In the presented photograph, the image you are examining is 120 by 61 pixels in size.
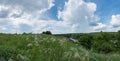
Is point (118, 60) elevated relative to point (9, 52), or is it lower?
lower

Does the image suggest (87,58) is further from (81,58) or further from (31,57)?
(31,57)

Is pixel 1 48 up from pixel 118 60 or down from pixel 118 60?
up

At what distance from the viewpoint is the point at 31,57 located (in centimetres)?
648

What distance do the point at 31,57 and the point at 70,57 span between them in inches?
41.2

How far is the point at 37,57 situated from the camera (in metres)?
6.54

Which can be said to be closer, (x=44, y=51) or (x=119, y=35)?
(x=44, y=51)

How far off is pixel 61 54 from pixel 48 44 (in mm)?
2024

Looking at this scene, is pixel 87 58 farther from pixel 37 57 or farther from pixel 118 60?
pixel 118 60

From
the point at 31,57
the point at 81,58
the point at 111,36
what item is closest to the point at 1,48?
the point at 31,57

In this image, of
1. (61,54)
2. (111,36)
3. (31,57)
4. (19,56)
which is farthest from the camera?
(111,36)

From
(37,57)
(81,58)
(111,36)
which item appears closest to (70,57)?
(81,58)

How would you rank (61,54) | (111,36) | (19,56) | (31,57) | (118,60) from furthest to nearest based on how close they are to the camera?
(111,36) < (118,60) < (61,54) < (31,57) < (19,56)

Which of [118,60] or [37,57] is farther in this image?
[118,60]

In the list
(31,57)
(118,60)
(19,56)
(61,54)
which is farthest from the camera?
(118,60)
